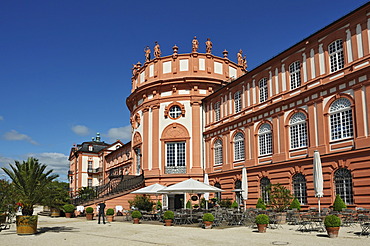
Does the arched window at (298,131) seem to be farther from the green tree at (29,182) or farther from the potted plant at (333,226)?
the green tree at (29,182)

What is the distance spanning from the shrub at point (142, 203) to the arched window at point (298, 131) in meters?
12.2

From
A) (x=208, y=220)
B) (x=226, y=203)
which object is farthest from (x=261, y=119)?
(x=208, y=220)

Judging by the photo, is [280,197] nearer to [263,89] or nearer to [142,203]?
[263,89]

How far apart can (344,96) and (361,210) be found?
19.5 feet

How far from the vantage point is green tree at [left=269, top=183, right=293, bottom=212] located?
21797 mm

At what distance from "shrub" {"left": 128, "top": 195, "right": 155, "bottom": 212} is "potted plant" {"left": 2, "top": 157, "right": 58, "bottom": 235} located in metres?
12.8

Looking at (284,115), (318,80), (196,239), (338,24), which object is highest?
(338,24)

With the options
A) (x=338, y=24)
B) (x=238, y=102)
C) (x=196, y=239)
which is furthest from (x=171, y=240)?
(x=238, y=102)

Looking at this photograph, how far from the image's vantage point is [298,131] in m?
23.0

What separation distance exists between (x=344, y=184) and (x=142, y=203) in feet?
50.0

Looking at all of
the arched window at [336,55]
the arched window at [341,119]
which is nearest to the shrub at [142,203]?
the arched window at [341,119]

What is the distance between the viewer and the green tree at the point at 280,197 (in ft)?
71.5

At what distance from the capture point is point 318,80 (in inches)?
850

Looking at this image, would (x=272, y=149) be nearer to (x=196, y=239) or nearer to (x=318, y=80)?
(x=318, y=80)
